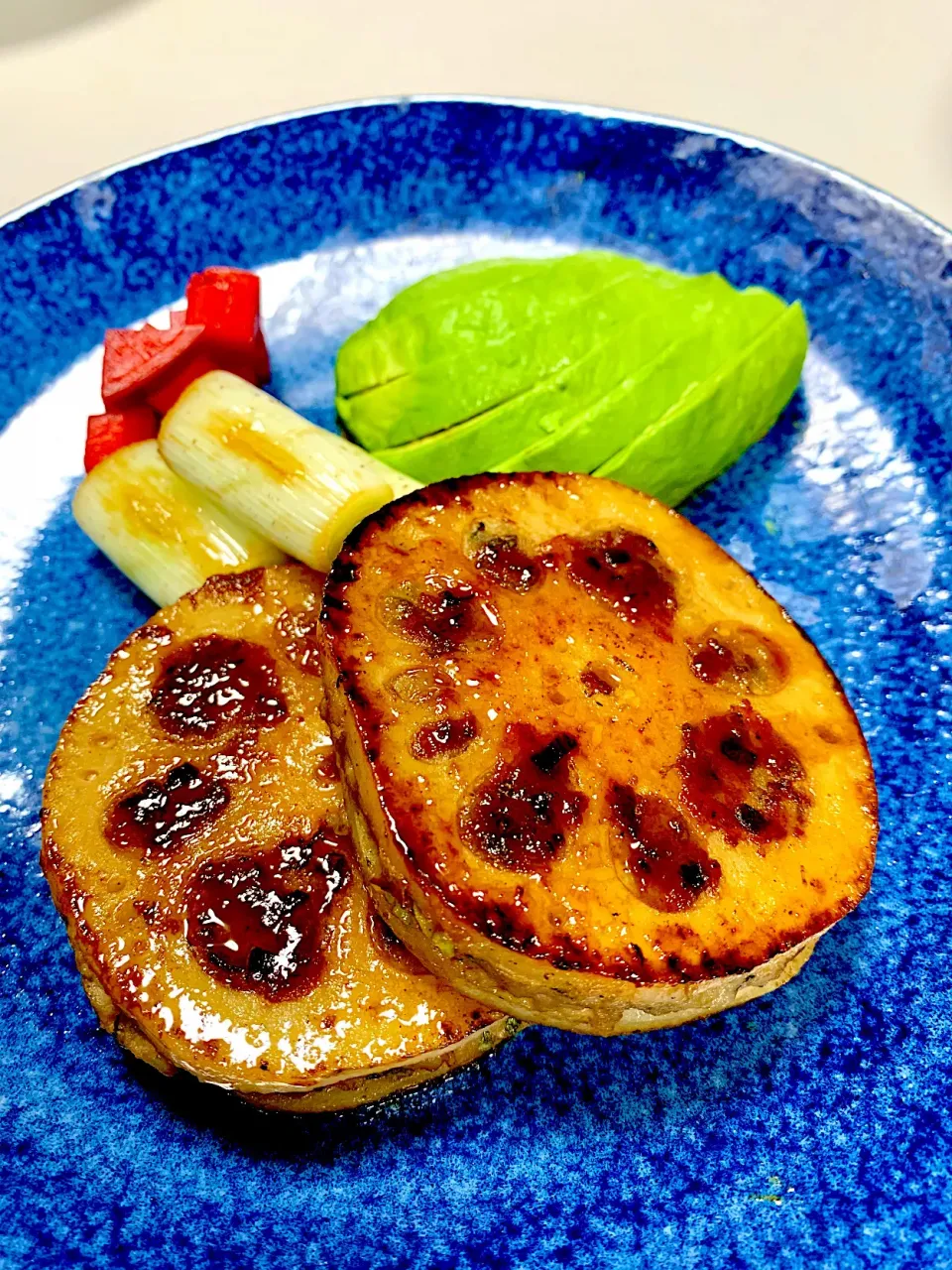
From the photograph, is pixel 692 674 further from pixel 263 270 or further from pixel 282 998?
pixel 263 270

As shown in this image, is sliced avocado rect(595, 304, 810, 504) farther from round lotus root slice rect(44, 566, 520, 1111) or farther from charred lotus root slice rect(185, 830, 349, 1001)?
charred lotus root slice rect(185, 830, 349, 1001)

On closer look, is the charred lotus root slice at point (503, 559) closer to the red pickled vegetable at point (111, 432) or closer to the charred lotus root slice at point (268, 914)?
the charred lotus root slice at point (268, 914)

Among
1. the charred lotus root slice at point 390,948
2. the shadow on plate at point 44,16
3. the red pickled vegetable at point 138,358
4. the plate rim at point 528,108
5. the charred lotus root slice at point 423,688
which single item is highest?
the shadow on plate at point 44,16

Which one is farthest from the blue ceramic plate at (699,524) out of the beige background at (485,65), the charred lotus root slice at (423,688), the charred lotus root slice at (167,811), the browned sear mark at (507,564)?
the beige background at (485,65)

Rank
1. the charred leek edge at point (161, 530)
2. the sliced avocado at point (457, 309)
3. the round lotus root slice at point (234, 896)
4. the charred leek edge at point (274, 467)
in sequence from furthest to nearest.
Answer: the sliced avocado at point (457, 309), the charred leek edge at point (161, 530), the charred leek edge at point (274, 467), the round lotus root slice at point (234, 896)

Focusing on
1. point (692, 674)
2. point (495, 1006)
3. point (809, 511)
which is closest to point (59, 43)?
point (809, 511)
